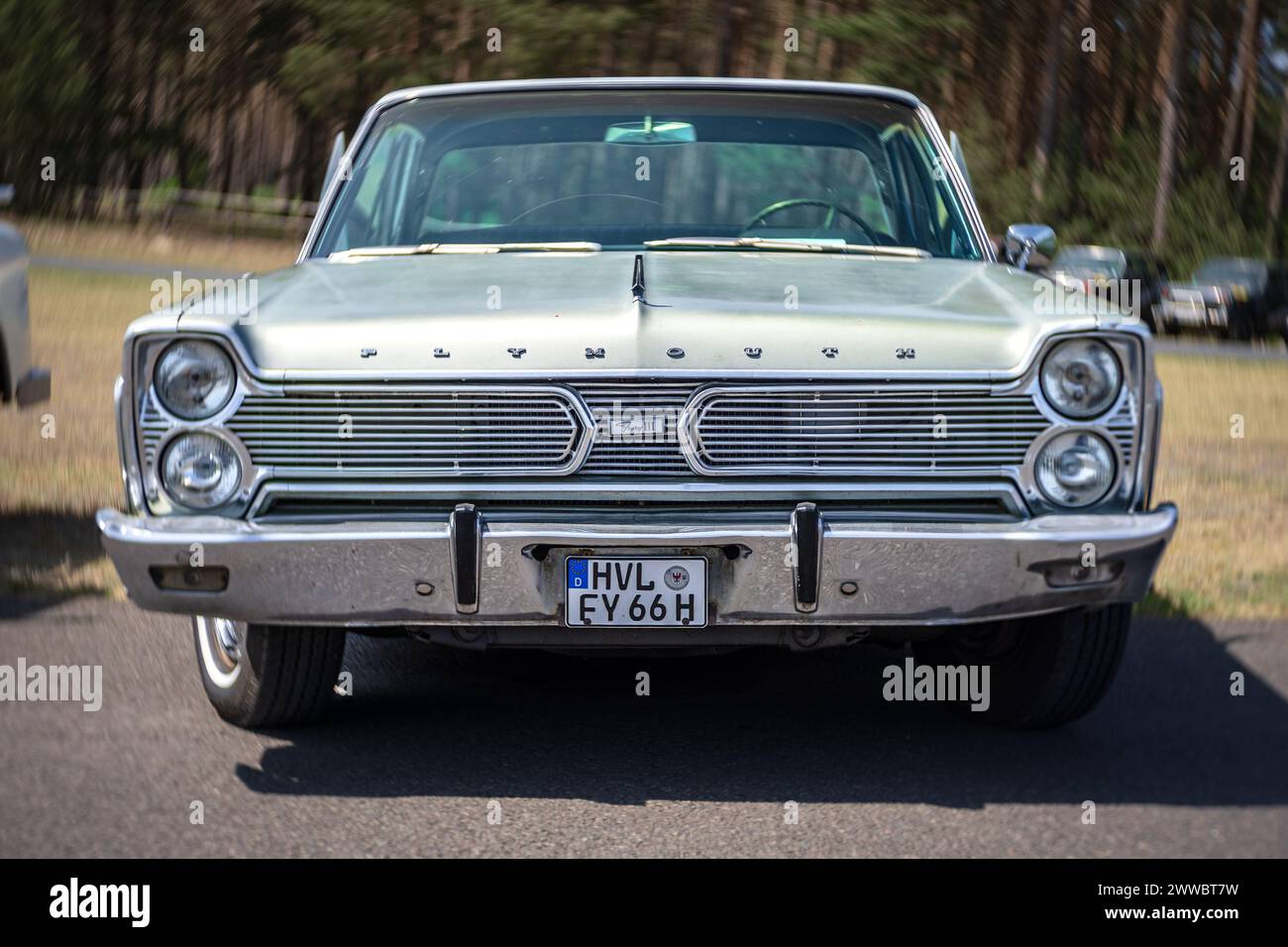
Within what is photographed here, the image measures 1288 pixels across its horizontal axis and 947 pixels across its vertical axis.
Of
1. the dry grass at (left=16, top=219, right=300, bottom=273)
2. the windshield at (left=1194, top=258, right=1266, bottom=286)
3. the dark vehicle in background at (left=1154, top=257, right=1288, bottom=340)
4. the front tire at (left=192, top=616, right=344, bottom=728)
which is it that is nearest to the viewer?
the front tire at (left=192, top=616, right=344, bottom=728)

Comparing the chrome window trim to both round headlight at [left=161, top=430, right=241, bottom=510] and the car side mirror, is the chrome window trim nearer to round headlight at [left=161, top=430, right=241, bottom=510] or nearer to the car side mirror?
the car side mirror

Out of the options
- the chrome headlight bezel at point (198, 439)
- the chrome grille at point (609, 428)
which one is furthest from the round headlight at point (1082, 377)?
the chrome headlight bezel at point (198, 439)

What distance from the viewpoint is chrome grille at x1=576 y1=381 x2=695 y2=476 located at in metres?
3.69

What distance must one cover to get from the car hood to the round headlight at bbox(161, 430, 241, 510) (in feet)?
0.72

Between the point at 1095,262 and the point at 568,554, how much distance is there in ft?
82.4

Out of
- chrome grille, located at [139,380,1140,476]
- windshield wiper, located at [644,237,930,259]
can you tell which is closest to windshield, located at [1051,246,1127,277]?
windshield wiper, located at [644,237,930,259]

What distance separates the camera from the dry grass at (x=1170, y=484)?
21.1ft

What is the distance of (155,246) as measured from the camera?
29.9m

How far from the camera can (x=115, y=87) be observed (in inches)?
1442

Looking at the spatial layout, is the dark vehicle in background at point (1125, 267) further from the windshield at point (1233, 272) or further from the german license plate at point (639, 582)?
the german license plate at point (639, 582)

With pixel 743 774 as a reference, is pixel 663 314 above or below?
above

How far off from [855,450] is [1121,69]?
124 feet
